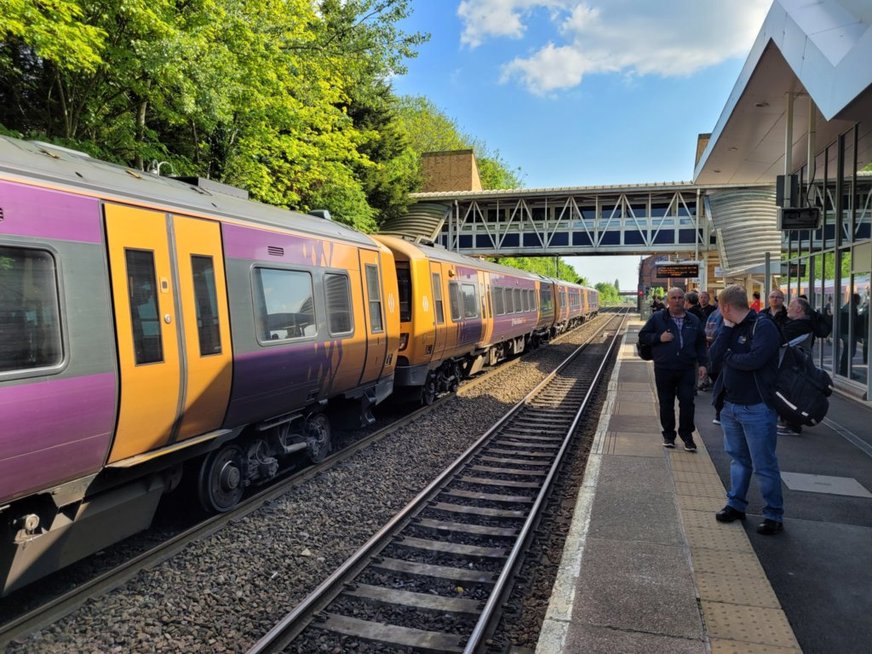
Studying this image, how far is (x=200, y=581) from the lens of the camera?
4.29 metres

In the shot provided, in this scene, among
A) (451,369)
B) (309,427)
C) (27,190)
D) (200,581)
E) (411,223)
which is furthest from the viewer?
(411,223)

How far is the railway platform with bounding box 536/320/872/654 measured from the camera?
10.7 feet

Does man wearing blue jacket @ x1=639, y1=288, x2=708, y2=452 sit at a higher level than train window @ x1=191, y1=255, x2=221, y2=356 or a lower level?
lower

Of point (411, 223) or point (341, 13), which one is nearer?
point (341, 13)

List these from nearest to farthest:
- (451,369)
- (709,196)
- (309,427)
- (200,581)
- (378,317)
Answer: (200,581) < (309,427) < (378,317) < (451,369) < (709,196)

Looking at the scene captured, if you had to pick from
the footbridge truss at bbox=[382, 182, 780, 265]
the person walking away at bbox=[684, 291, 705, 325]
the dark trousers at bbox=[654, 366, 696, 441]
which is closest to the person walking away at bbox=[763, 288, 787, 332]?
the person walking away at bbox=[684, 291, 705, 325]

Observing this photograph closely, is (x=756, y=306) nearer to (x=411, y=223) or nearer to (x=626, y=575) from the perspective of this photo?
(x=626, y=575)

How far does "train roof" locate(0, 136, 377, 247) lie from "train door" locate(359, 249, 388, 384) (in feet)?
4.82

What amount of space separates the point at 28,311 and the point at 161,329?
38.9 inches

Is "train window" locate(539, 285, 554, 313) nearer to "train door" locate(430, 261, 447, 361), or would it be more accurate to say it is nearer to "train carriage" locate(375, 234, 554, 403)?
"train carriage" locate(375, 234, 554, 403)

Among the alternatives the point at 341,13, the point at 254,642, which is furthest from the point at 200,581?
the point at 341,13

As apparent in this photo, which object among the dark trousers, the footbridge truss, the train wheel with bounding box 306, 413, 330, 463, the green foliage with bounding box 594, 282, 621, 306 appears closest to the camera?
the dark trousers

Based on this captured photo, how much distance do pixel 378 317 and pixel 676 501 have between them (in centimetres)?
453

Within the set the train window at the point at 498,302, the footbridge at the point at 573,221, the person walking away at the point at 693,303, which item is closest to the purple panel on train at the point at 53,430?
the person walking away at the point at 693,303
